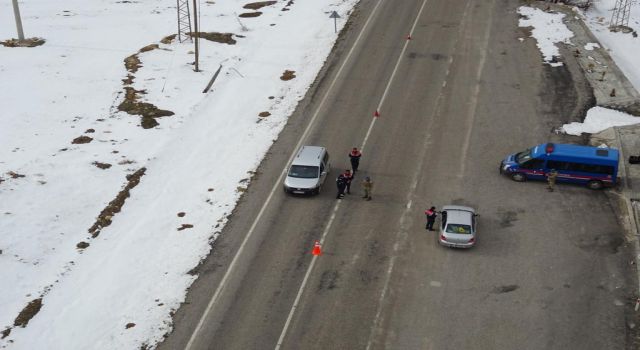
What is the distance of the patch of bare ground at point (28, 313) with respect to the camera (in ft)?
85.2

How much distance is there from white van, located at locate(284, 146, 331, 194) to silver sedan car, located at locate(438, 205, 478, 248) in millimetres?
7085

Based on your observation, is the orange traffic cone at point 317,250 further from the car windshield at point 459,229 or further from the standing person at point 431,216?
the car windshield at point 459,229

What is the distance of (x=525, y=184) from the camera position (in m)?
33.4

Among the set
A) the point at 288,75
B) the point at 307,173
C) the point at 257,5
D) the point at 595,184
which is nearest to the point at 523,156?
the point at 595,184

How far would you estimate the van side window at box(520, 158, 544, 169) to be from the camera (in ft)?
107

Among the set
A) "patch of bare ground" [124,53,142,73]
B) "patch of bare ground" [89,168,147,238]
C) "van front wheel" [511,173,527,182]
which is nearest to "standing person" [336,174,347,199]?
"van front wheel" [511,173,527,182]

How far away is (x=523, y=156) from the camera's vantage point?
33469mm

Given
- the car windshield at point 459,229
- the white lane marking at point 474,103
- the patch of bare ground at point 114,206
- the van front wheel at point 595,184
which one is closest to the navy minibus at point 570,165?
→ the van front wheel at point 595,184

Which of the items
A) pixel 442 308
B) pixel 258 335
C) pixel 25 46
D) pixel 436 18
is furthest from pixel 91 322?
pixel 436 18

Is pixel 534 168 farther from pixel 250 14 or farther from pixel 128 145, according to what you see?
pixel 250 14

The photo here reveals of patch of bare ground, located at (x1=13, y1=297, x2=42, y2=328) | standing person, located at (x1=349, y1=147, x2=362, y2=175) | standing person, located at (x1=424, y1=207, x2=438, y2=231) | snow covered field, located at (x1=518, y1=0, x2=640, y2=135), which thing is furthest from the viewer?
snow covered field, located at (x1=518, y1=0, x2=640, y2=135)

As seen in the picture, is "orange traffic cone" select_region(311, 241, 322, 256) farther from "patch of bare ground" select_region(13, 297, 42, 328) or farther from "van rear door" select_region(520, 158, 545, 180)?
"van rear door" select_region(520, 158, 545, 180)

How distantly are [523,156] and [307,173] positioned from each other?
36.5 feet

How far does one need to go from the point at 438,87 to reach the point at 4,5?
44775 mm
